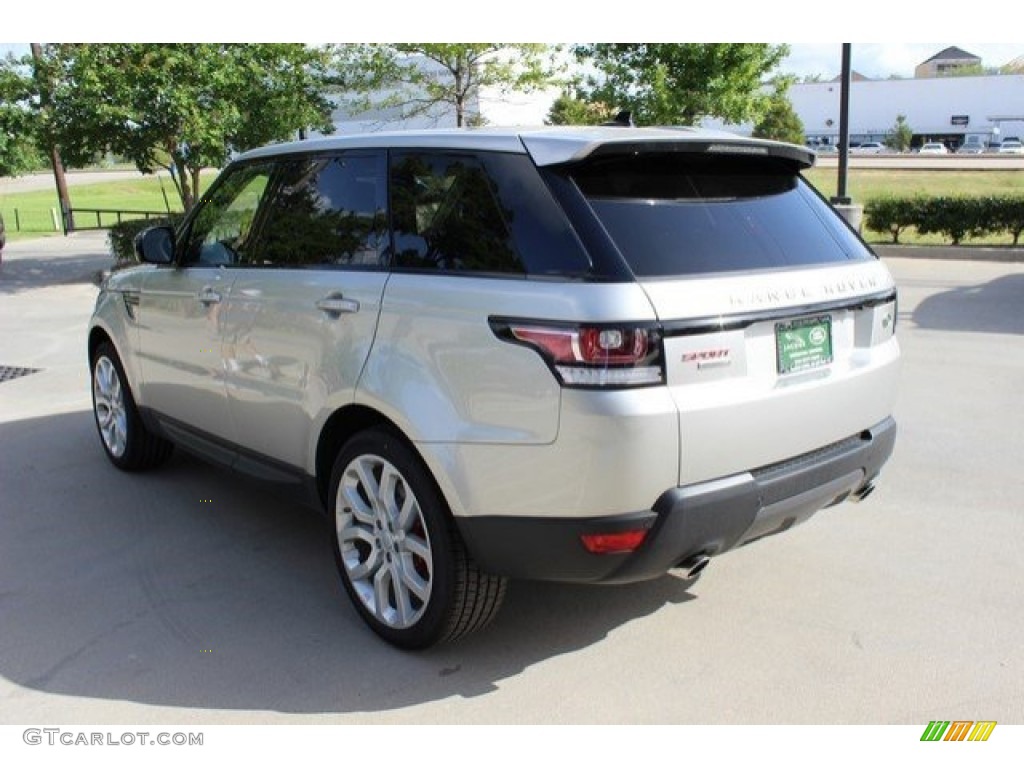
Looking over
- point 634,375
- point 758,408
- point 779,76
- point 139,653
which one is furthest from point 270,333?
point 779,76

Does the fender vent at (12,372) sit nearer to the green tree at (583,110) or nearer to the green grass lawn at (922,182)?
the green tree at (583,110)

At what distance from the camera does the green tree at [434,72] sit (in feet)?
60.7

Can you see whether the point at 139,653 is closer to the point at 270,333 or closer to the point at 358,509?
the point at 358,509

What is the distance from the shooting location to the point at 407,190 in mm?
3502

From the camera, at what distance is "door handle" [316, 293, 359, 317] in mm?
3469

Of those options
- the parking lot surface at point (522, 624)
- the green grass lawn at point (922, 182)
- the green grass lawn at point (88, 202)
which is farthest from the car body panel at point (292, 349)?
the green grass lawn at point (922, 182)

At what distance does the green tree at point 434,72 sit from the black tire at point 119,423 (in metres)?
13.4

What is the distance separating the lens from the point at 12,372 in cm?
848

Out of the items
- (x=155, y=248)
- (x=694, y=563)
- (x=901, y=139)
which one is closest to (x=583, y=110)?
(x=155, y=248)

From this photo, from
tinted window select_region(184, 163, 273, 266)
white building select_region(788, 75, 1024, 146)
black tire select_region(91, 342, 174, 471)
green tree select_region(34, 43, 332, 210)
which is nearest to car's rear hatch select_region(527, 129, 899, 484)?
tinted window select_region(184, 163, 273, 266)

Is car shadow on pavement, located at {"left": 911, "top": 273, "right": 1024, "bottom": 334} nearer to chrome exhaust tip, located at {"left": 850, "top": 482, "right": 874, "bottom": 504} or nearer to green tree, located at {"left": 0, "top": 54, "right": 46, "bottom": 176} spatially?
chrome exhaust tip, located at {"left": 850, "top": 482, "right": 874, "bottom": 504}

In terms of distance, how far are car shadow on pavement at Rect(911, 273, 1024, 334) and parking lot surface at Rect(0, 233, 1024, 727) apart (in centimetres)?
422

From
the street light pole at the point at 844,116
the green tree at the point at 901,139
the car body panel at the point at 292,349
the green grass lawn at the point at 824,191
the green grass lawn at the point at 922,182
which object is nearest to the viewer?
the car body panel at the point at 292,349

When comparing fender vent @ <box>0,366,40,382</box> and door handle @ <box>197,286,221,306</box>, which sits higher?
door handle @ <box>197,286,221,306</box>
